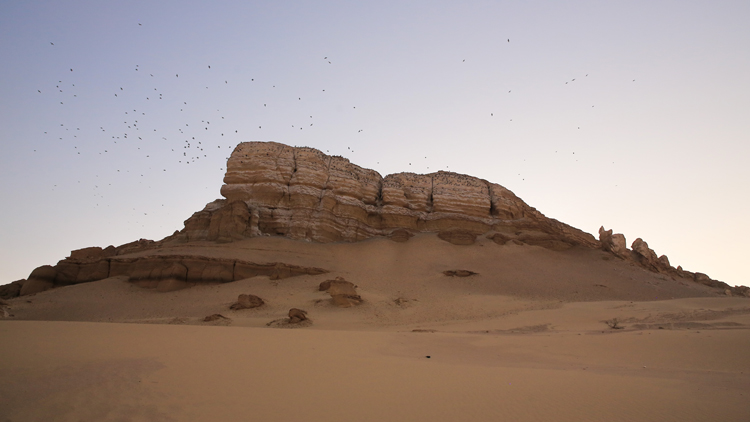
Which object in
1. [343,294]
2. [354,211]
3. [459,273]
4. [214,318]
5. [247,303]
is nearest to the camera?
[214,318]

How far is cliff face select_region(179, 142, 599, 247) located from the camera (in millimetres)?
36125

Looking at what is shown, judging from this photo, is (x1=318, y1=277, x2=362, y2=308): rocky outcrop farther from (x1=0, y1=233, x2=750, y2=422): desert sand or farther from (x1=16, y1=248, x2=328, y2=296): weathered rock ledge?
(x1=16, y1=248, x2=328, y2=296): weathered rock ledge

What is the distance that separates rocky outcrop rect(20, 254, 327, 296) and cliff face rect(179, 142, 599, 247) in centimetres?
586

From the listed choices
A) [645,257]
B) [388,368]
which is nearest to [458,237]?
[645,257]

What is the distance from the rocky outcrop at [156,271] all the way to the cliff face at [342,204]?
586 cm

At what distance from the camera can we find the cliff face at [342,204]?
36.1 meters

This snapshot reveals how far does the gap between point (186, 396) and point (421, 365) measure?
4558mm

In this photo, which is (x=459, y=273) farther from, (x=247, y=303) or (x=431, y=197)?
(x=247, y=303)

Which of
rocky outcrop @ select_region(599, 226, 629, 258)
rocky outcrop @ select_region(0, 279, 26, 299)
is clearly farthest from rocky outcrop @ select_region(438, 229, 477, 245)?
rocky outcrop @ select_region(0, 279, 26, 299)

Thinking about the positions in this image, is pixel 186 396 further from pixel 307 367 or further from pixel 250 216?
pixel 250 216

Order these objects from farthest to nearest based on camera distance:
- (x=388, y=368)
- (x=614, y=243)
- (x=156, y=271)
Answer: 1. (x=614, y=243)
2. (x=156, y=271)
3. (x=388, y=368)

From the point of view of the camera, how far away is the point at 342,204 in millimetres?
38844

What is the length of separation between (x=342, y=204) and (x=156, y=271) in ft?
55.3

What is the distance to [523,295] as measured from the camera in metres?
28.1
